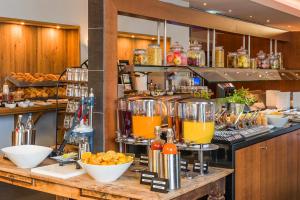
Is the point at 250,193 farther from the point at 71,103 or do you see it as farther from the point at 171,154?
the point at 71,103

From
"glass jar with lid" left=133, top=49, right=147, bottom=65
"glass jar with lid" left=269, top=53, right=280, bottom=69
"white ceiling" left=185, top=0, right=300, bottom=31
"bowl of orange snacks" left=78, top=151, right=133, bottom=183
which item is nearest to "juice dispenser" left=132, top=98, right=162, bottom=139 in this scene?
"bowl of orange snacks" left=78, top=151, right=133, bottom=183

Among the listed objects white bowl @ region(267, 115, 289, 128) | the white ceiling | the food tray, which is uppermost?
the white ceiling

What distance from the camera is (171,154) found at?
Answer: 8.25 feet

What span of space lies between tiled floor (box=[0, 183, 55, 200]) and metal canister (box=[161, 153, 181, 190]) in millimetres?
2842

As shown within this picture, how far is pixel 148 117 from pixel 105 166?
70 centimetres

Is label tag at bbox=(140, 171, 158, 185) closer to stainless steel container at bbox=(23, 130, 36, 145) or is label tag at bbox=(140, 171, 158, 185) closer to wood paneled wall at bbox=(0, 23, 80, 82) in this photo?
stainless steel container at bbox=(23, 130, 36, 145)

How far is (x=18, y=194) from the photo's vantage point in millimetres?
5176

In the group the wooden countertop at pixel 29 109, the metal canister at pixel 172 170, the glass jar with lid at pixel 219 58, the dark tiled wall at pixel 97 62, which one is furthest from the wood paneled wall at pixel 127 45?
the metal canister at pixel 172 170

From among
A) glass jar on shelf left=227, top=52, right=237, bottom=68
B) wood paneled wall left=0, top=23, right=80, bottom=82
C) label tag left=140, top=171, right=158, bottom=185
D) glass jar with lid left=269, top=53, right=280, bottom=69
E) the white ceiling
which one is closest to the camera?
label tag left=140, top=171, right=158, bottom=185

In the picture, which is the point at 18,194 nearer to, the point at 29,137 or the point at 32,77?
the point at 29,137

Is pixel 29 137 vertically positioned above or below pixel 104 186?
above

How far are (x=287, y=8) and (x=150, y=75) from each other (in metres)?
4.71

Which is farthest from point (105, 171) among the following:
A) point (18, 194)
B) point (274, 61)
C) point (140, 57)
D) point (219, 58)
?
point (274, 61)

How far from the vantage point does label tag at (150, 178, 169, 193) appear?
2438 mm
